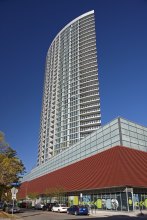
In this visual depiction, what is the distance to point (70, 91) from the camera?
5030 inches

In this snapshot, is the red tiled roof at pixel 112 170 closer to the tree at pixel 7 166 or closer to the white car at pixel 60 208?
the white car at pixel 60 208

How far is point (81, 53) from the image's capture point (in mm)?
133750

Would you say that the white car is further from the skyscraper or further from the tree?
the skyscraper

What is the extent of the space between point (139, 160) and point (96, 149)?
9.68m

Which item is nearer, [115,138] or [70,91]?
[115,138]

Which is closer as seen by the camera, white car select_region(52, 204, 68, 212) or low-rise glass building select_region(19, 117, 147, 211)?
low-rise glass building select_region(19, 117, 147, 211)

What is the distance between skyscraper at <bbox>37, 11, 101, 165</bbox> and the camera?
115875 millimetres

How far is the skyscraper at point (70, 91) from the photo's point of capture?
115875 millimetres

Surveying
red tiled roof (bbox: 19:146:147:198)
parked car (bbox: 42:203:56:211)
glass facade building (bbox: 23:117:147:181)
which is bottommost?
parked car (bbox: 42:203:56:211)

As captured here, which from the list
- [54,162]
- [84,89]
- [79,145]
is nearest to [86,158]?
[79,145]

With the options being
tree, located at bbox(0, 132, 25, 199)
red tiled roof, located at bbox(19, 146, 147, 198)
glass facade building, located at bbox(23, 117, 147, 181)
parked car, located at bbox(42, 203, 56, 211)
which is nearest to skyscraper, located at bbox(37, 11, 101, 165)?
glass facade building, located at bbox(23, 117, 147, 181)

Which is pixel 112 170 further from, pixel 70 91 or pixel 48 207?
pixel 70 91

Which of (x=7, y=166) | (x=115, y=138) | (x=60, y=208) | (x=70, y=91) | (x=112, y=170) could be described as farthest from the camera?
(x=70, y=91)

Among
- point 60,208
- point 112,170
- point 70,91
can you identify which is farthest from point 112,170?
point 70,91
